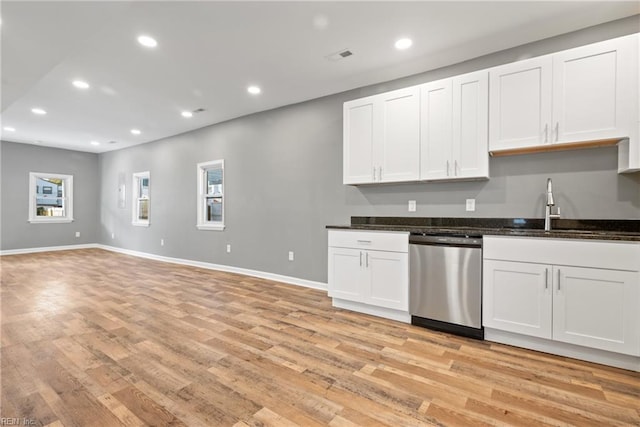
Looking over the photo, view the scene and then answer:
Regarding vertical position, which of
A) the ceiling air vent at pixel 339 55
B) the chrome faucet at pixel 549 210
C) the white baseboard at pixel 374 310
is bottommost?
the white baseboard at pixel 374 310

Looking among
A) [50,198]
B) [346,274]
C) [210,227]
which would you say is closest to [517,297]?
[346,274]

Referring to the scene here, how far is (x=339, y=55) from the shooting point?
121 inches

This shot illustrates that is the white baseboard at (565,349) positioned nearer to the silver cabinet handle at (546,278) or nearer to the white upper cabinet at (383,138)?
the silver cabinet handle at (546,278)

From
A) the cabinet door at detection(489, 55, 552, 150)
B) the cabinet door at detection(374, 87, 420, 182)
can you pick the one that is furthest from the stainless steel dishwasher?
the cabinet door at detection(489, 55, 552, 150)

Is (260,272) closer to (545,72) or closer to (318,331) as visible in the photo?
(318,331)

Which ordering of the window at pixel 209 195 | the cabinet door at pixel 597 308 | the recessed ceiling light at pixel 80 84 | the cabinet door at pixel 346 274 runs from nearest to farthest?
the cabinet door at pixel 597 308 < the cabinet door at pixel 346 274 < the recessed ceiling light at pixel 80 84 < the window at pixel 209 195

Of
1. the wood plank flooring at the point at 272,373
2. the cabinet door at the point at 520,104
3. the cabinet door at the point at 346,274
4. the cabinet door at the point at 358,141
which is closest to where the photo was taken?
the wood plank flooring at the point at 272,373

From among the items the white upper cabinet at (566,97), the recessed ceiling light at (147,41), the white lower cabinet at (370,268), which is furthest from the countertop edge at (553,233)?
the recessed ceiling light at (147,41)

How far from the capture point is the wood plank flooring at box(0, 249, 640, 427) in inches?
63.9

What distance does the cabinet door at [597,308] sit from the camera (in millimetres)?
2033

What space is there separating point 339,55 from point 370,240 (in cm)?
197

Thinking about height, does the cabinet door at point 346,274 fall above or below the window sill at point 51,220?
below

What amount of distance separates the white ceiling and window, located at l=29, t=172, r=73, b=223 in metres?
4.33

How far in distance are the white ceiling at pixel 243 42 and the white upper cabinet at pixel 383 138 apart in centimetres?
40
